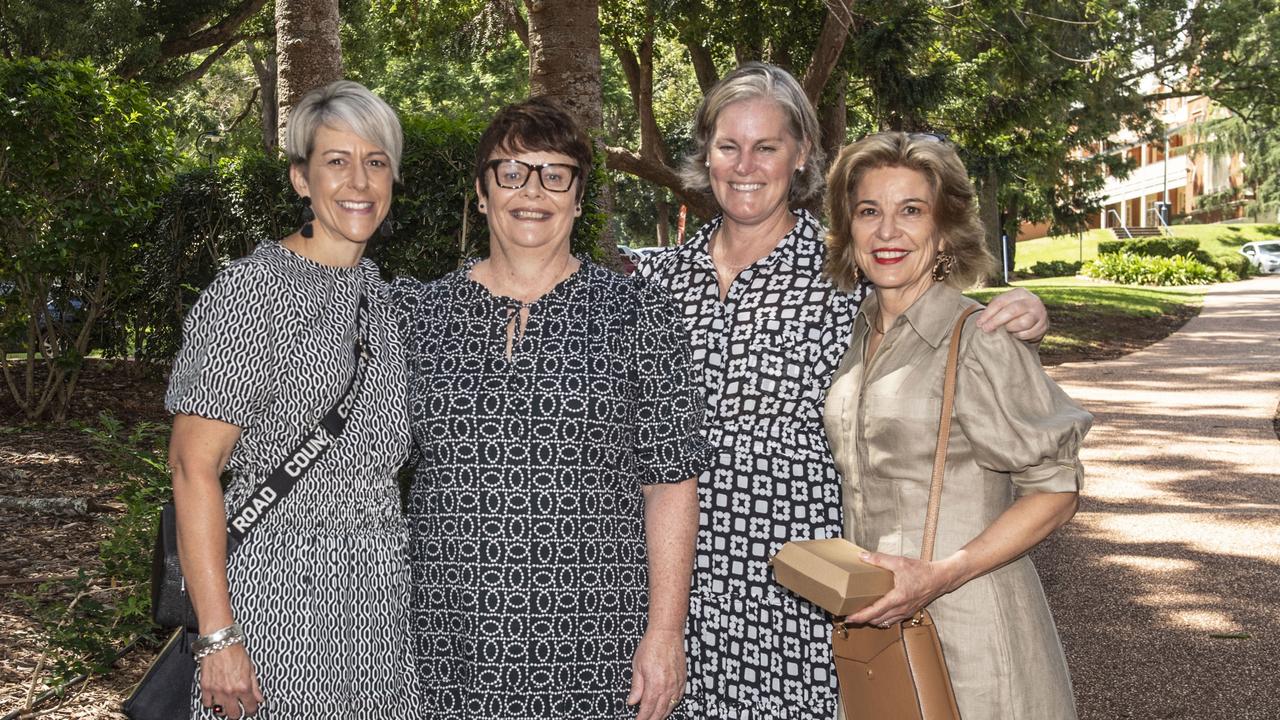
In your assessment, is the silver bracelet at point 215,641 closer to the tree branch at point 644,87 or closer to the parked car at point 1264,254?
the tree branch at point 644,87

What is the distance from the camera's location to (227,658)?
237 centimetres

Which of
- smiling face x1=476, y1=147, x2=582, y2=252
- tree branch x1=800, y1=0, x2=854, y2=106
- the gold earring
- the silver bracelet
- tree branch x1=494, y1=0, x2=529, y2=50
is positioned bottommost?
the silver bracelet

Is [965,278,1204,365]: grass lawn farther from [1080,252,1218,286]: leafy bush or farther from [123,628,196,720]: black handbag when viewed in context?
[123,628,196,720]: black handbag

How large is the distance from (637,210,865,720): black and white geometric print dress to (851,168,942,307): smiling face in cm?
25

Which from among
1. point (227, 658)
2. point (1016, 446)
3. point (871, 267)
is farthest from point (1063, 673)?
point (227, 658)

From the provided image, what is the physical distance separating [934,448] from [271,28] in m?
19.6

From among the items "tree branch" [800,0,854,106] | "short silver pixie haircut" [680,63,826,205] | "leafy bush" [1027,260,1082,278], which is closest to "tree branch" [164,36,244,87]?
"tree branch" [800,0,854,106]

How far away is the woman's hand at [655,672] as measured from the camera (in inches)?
103

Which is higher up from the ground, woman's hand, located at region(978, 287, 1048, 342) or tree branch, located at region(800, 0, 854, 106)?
tree branch, located at region(800, 0, 854, 106)

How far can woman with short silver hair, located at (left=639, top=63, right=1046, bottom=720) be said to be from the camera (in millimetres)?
2854

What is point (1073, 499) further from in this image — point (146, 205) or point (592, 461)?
point (146, 205)

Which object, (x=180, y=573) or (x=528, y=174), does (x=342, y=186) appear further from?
(x=180, y=573)

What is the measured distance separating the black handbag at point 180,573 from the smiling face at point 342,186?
406 mm

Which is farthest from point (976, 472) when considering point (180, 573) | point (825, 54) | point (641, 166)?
point (641, 166)
